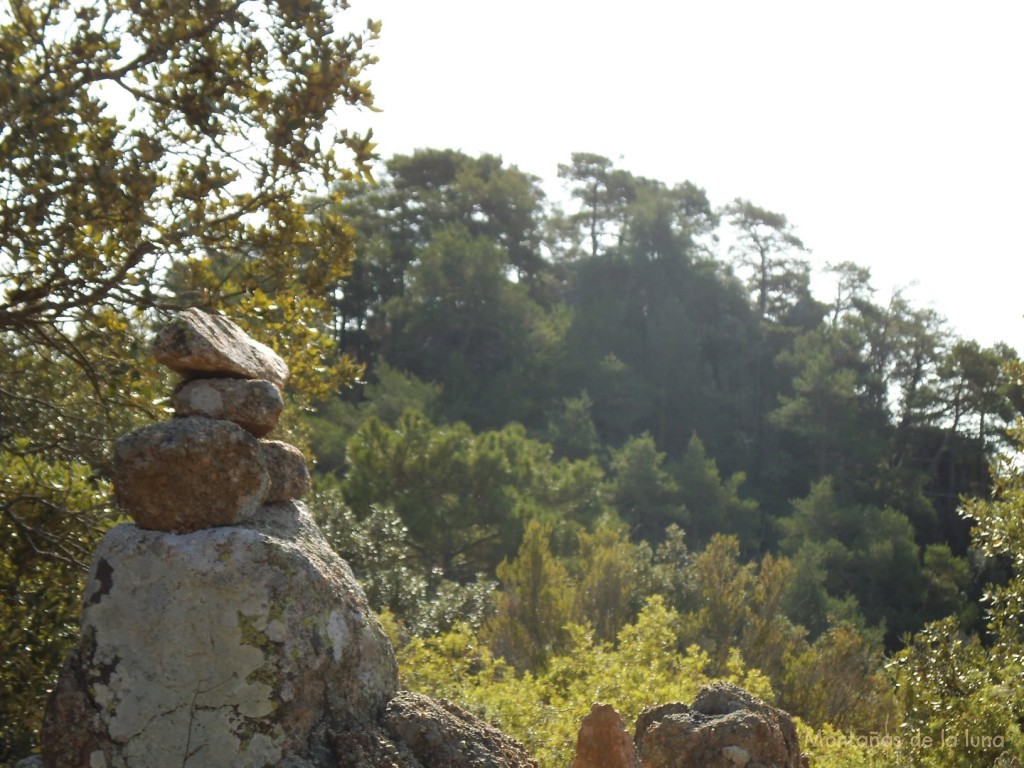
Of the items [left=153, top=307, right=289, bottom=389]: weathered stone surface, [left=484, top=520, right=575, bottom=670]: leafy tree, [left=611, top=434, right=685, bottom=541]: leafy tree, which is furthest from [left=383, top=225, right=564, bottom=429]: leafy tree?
[left=153, top=307, right=289, bottom=389]: weathered stone surface

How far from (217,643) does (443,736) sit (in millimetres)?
930

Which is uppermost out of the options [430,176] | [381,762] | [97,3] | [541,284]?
[430,176]

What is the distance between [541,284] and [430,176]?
7.14 m

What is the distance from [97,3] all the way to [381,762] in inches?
210

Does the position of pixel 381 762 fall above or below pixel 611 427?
below

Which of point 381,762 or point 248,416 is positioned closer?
point 381,762

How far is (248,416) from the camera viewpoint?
17.0ft

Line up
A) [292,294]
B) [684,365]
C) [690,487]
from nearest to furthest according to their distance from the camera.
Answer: [292,294]
[690,487]
[684,365]

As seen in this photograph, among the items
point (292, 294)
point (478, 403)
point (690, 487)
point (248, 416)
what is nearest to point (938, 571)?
point (690, 487)

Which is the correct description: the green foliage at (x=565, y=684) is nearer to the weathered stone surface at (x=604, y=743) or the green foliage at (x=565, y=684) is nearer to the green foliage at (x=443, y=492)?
the weathered stone surface at (x=604, y=743)

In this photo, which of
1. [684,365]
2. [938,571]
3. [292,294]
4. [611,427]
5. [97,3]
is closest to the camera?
[97,3]

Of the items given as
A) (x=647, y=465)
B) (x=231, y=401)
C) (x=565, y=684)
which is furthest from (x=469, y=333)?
(x=231, y=401)

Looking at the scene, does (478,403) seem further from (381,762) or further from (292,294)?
(381,762)

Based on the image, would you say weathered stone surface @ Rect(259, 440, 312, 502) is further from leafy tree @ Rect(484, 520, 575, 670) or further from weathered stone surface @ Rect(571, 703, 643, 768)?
leafy tree @ Rect(484, 520, 575, 670)
